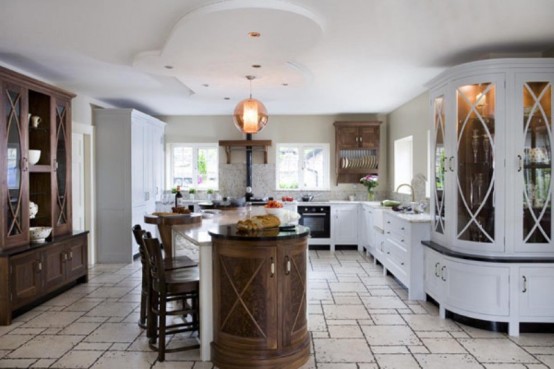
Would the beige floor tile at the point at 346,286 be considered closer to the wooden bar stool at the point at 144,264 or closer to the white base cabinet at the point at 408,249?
the white base cabinet at the point at 408,249

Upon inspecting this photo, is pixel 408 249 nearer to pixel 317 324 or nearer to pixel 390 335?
pixel 390 335

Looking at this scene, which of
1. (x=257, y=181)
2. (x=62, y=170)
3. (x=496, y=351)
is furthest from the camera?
(x=257, y=181)

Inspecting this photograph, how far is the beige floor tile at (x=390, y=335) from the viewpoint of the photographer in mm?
A: 3473

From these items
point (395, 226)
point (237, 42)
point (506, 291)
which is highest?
point (237, 42)

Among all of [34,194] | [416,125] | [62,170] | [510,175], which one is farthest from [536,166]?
[34,194]

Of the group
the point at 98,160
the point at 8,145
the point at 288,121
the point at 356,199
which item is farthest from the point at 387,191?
the point at 8,145

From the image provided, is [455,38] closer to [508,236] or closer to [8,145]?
[508,236]

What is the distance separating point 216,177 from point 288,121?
73.1 inches

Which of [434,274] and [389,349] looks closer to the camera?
[389,349]

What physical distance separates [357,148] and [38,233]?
220 inches

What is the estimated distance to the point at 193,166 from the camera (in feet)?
27.2

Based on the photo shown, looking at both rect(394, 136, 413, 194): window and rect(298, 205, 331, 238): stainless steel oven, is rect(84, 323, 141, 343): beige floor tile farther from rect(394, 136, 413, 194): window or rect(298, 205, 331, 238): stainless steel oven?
rect(394, 136, 413, 194): window

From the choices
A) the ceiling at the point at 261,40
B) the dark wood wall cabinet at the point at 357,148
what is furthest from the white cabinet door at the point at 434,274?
the dark wood wall cabinet at the point at 357,148

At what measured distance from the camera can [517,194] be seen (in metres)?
3.66
